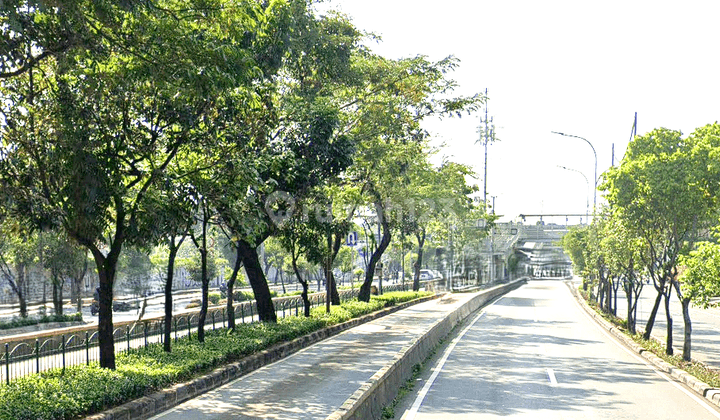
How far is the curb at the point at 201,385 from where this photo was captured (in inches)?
504

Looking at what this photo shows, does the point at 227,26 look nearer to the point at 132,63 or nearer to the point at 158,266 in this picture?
the point at 132,63

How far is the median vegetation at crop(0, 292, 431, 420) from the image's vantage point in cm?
1154

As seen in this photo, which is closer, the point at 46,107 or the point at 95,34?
the point at 95,34

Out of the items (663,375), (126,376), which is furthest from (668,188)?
(126,376)

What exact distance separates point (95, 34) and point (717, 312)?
53.7 meters

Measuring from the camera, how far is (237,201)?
17250 millimetres

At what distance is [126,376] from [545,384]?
9.15m

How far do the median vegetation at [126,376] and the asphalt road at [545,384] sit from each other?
4.61 meters

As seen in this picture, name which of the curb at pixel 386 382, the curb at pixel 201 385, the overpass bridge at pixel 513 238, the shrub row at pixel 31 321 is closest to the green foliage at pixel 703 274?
the curb at pixel 386 382

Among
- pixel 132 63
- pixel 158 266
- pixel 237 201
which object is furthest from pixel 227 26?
pixel 158 266

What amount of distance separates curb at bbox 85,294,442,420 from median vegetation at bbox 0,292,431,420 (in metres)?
0.21

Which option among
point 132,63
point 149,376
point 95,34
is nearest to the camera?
point 95,34

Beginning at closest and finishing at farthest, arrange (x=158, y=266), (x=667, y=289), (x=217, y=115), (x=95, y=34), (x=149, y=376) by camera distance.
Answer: (x=95, y=34)
(x=149, y=376)
(x=217, y=115)
(x=667, y=289)
(x=158, y=266)

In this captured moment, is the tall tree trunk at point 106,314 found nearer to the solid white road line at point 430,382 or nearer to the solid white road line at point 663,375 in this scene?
the solid white road line at point 430,382
